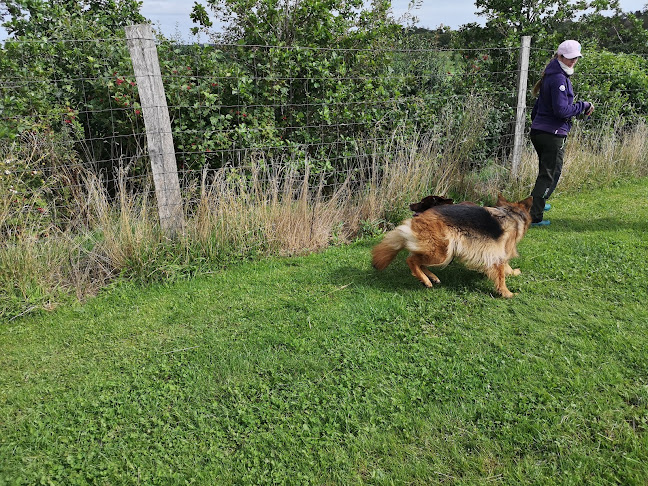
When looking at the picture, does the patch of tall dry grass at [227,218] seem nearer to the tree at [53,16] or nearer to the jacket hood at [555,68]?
the jacket hood at [555,68]

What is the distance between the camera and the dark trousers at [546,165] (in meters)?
5.50

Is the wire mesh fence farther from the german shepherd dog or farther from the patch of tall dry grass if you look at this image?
the german shepherd dog

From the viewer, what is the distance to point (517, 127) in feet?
23.0

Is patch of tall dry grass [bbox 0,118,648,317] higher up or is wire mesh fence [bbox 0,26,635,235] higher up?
wire mesh fence [bbox 0,26,635,235]

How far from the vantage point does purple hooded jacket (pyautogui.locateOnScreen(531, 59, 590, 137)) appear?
5117 mm

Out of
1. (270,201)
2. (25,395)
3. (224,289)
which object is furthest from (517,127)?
(25,395)

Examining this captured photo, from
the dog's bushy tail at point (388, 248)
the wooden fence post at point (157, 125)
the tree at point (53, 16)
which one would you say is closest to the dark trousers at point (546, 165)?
the dog's bushy tail at point (388, 248)

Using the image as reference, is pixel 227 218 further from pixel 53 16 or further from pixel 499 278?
pixel 53 16

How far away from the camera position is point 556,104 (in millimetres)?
5137

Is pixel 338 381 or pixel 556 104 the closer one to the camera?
pixel 338 381

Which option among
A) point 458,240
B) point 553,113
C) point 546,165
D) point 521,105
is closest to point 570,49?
point 553,113

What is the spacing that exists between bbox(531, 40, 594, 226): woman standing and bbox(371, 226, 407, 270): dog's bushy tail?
8.66 feet

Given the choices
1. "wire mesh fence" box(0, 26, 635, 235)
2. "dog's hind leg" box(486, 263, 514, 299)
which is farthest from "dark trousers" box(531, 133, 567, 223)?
"dog's hind leg" box(486, 263, 514, 299)

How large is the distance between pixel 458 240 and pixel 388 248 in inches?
26.0
